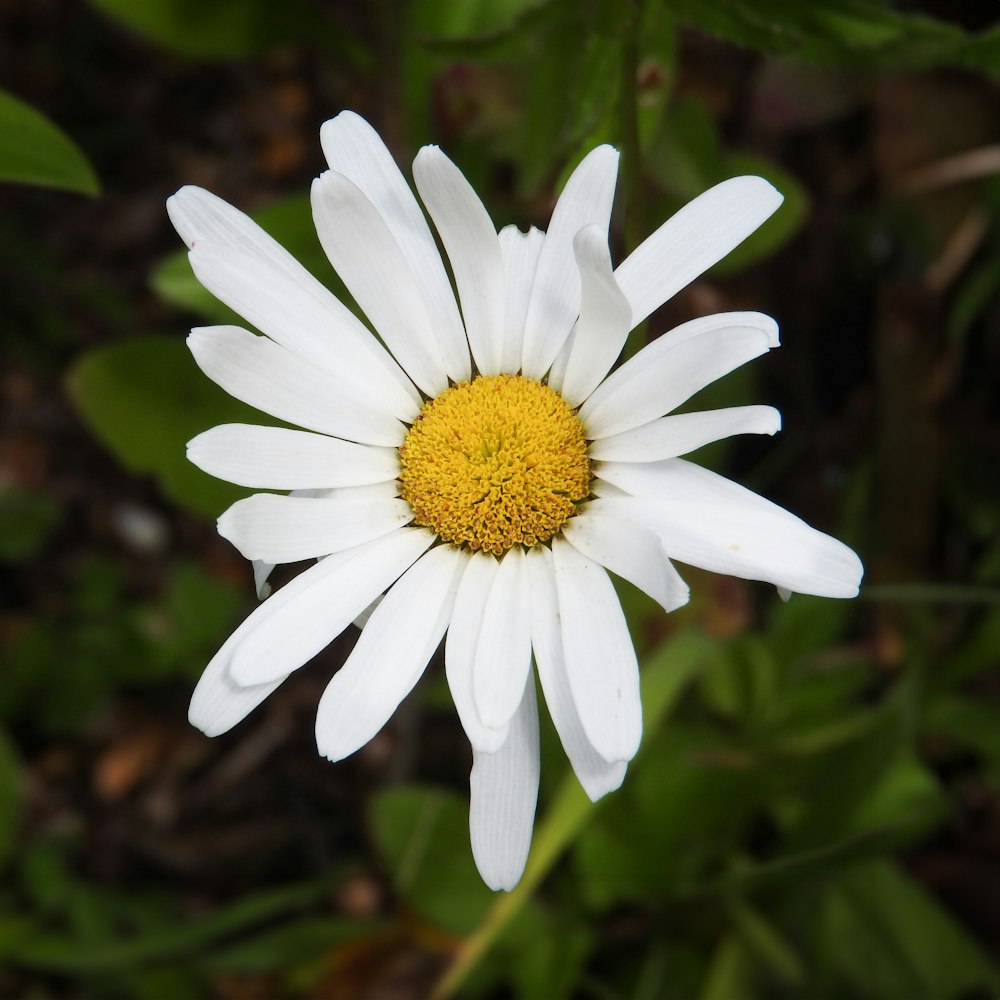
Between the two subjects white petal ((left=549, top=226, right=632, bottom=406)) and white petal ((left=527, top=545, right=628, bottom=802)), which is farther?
white petal ((left=527, top=545, right=628, bottom=802))

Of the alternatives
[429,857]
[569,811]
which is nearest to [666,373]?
[569,811]

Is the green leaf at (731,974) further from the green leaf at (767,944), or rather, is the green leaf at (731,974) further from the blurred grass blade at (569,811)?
the blurred grass blade at (569,811)

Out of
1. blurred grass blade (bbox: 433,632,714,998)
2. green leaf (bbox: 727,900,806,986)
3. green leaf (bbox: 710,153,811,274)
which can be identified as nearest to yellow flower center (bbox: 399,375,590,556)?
blurred grass blade (bbox: 433,632,714,998)

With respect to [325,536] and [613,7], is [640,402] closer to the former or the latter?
[325,536]

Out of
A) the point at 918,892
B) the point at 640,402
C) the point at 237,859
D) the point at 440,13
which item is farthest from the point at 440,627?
the point at 237,859

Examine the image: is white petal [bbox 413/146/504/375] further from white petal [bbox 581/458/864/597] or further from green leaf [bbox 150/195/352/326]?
green leaf [bbox 150/195/352/326]
